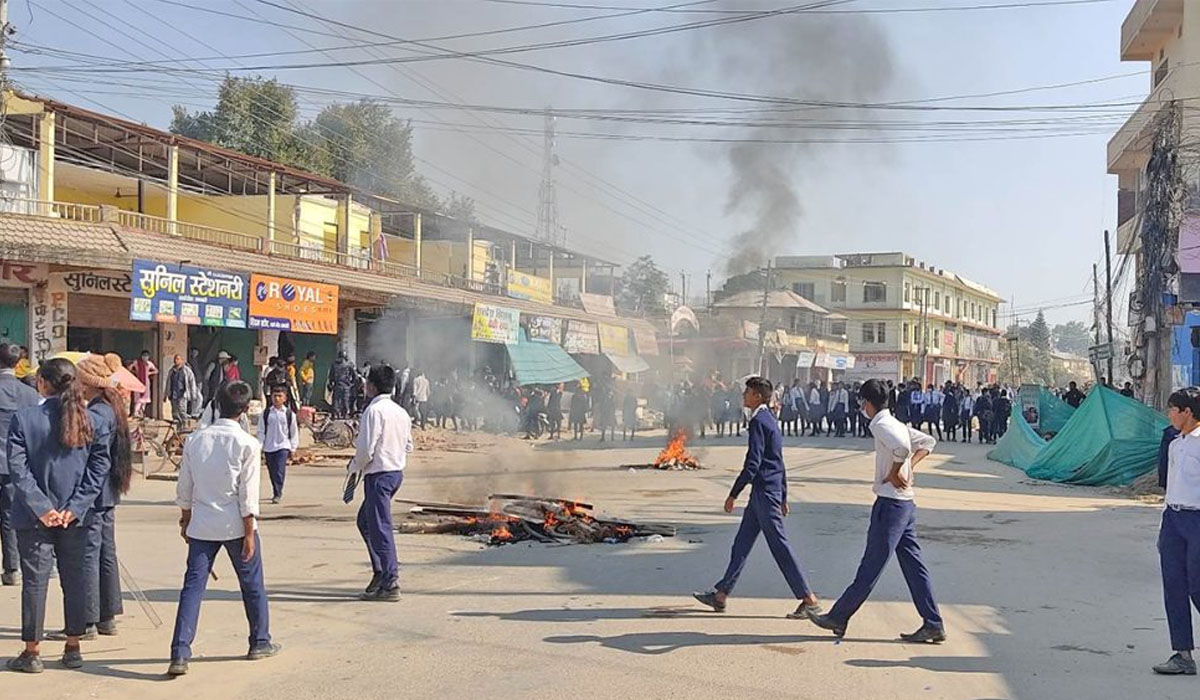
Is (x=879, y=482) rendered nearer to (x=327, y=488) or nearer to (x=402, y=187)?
(x=327, y=488)

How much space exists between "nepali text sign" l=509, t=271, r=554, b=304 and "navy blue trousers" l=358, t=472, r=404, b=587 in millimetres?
23761

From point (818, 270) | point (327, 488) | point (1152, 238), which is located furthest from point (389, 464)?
point (818, 270)

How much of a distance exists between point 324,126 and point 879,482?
36514 mm

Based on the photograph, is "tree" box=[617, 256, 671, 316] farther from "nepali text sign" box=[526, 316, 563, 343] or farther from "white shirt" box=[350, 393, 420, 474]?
"white shirt" box=[350, 393, 420, 474]

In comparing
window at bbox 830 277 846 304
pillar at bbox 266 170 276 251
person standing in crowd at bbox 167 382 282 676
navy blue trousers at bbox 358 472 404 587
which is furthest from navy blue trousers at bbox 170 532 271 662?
window at bbox 830 277 846 304

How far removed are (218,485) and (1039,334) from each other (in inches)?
3923

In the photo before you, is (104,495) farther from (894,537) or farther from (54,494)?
(894,537)

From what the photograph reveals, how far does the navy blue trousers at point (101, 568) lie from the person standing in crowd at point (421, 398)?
55.5 feet

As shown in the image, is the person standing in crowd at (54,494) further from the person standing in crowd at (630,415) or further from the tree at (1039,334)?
the tree at (1039,334)

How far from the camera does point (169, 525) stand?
10383 millimetres

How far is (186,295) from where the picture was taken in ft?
57.8

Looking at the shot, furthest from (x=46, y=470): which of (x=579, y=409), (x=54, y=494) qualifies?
(x=579, y=409)

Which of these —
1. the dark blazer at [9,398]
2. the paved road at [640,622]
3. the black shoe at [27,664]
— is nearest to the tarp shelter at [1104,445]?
the paved road at [640,622]

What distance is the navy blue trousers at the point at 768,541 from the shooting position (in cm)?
640
